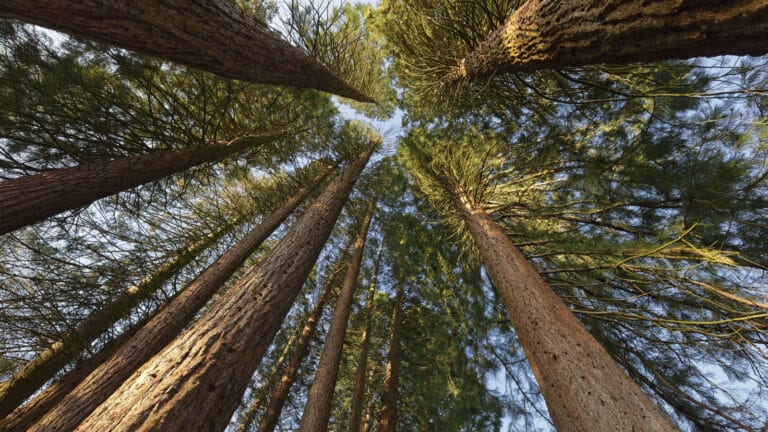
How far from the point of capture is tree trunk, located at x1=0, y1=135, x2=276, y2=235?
279cm

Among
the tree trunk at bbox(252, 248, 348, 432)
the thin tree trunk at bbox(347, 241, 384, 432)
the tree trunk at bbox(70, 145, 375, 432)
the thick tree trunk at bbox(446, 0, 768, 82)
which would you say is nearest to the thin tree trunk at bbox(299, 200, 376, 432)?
the thin tree trunk at bbox(347, 241, 384, 432)

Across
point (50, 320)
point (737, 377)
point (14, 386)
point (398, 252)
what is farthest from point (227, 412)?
point (737, 377)

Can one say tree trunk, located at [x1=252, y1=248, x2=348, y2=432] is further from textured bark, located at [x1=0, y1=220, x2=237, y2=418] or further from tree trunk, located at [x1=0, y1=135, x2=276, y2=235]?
tree trunk, located at [x1=0, y1=135, x2=276, y2=235]

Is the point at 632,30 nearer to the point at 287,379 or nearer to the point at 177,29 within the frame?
the point at 177,29

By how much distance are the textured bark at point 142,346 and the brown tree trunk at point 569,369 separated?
471 cm

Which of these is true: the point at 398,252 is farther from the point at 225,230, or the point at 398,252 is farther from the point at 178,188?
the point at 178,188

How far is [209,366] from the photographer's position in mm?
1572

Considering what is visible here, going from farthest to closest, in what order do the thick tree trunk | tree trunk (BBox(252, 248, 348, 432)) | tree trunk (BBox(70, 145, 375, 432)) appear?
tree trunk (BBox(252, 248, 348, 432)) < tree trunk (BBox(70, 145, 375, 432)) < the thick tree trunk

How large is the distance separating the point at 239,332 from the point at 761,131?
4.65 metres

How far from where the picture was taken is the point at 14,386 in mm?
3512

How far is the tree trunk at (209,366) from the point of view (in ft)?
4.24

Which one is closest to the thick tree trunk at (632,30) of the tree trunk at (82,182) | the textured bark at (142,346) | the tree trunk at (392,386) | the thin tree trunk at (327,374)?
the tree trunk at (82,182)

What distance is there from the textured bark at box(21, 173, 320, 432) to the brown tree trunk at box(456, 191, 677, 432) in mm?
4705

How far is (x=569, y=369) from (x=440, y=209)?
3.75 meters
